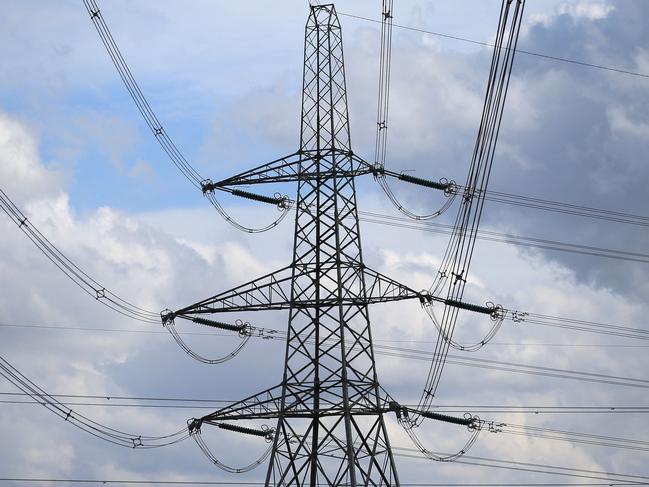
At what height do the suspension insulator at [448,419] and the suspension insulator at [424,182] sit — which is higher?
the suspension insulator at [424,182]

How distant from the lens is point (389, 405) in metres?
64.7

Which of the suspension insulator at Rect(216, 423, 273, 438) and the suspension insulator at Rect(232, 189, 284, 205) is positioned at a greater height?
the suspension insulator at Rect(232, 189, 284, 205)

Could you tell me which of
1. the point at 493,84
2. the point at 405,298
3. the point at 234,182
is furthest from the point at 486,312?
the point at 493,84

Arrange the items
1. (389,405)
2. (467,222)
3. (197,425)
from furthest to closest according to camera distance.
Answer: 1. (197,425)
2. (389,405)
3. (467,222)

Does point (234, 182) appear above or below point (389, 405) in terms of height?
above

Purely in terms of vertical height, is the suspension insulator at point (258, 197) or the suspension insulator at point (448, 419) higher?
the suspension insulator at point (258, 197)

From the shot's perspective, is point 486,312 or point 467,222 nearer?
point 467,222

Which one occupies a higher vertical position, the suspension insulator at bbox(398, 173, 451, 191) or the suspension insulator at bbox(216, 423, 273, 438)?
the suspension insulator at bbox(398, 173, 451, 191)

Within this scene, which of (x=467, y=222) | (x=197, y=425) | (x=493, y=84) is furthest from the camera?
(x=197, y=425)

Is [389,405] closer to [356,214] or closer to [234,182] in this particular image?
[356,214]

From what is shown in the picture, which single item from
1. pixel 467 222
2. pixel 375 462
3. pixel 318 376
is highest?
pixel 467 222

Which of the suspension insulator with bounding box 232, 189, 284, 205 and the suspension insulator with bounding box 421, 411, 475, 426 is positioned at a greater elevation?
the suspension insulator with bounding box 232, 189, 284, 205

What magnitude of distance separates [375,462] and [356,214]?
13424mm

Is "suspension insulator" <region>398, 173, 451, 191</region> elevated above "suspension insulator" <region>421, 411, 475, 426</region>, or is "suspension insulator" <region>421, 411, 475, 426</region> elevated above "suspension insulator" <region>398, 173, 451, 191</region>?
"suspension insulator" <region>398, 173, 451, 191</region>
